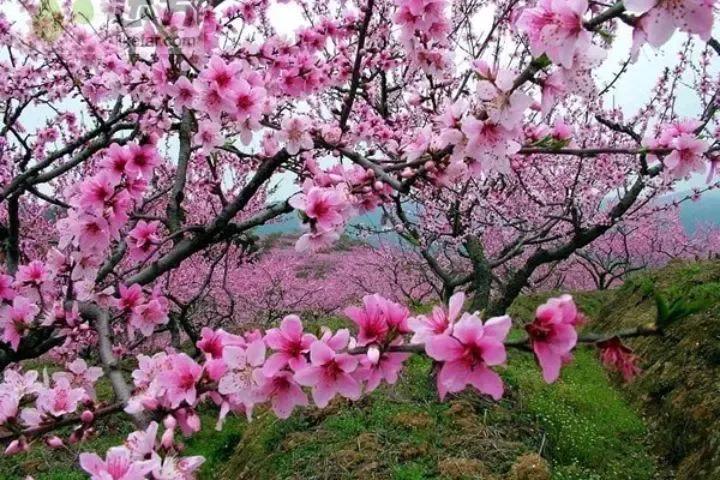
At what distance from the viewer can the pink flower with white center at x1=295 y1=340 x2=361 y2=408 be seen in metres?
1.32

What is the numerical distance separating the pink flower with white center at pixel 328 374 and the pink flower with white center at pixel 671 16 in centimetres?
100

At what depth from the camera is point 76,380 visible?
2.45m

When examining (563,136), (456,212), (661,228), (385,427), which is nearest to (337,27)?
(563,136)

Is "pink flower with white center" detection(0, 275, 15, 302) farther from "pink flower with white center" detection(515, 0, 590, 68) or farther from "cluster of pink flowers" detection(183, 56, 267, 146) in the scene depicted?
"pink flower with white center" detection(515, 0, 590, 68)

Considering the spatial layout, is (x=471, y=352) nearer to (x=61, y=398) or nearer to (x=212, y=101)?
(x=61, y=398)

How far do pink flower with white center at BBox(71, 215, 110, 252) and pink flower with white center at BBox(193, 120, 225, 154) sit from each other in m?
0.75

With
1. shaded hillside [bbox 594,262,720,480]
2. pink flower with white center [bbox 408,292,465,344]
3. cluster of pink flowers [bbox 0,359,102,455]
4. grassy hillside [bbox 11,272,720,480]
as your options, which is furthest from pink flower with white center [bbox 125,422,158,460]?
shaded hillside [bbox 594,262,720,480]

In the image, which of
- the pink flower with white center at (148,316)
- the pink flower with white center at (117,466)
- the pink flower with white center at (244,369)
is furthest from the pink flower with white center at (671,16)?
the pink flower with white center at (148,316)

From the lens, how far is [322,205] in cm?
223

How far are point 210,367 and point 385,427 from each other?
10.9 ft

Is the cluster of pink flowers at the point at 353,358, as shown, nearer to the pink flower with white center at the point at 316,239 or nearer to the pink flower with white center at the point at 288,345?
the pink flower with white center at the point at 288,345

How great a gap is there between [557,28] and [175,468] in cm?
152

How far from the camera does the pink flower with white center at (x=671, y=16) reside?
119 centimetres

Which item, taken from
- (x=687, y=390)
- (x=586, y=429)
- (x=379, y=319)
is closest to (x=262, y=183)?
(x=379, y=319)
